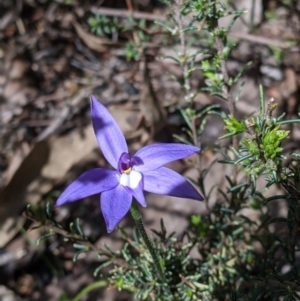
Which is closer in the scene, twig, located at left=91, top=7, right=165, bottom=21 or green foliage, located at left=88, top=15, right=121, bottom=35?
green foliage, located at left=88, top=15, right=121, bottom=35

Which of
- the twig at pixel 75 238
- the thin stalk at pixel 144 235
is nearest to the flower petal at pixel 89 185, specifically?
the thin stalk at pixel 144 235

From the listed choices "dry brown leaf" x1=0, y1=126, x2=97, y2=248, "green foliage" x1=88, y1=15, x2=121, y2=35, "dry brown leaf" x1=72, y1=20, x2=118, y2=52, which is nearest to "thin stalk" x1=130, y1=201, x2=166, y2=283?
"dry brown leaf" x1=0, y1=126, x2=97, y2=248

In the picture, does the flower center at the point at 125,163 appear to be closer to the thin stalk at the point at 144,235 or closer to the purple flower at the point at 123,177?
the purple flower at the point at 123,177

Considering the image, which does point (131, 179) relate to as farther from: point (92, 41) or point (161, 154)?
point (92, 41)

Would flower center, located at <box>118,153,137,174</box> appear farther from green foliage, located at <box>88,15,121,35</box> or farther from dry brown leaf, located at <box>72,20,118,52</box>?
dry brown leaf, located at <box>72,20,118,52</box>

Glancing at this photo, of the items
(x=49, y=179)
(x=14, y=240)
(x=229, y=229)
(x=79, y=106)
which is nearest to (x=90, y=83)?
(x=79, y=106)

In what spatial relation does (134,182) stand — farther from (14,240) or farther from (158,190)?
(14,240)
